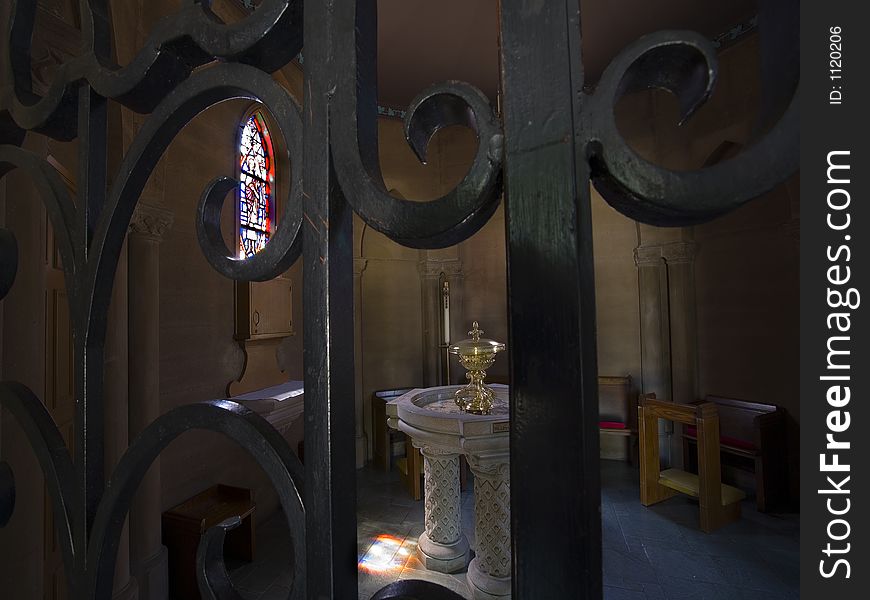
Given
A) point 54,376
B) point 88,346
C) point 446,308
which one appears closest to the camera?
point 88,346

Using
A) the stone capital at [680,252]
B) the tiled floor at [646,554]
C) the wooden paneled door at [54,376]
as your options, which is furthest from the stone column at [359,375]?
the stone capital at [680,252]

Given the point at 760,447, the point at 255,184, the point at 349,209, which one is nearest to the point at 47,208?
the point at 349,209

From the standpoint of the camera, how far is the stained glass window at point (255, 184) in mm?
4512

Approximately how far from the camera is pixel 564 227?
336mm

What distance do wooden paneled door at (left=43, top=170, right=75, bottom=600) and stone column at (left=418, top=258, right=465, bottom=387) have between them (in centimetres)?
474

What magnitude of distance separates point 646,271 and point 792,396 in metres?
2.19

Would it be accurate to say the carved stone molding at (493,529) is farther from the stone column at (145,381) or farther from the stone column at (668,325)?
the stone column at (668,325)

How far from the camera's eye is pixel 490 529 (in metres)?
3.26

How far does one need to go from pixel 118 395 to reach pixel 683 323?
6.09 metres

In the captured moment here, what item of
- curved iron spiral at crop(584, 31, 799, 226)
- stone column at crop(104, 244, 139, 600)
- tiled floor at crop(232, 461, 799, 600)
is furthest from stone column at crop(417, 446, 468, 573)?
curved iron spiral at crop(584, 31, 799, 226)

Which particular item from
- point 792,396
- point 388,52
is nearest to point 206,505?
point 388,52

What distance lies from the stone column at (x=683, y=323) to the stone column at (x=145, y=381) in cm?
581

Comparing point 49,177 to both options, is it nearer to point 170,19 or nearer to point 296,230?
point 170,19

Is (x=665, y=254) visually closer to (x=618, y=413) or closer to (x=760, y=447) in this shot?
(x=618, y=413)
